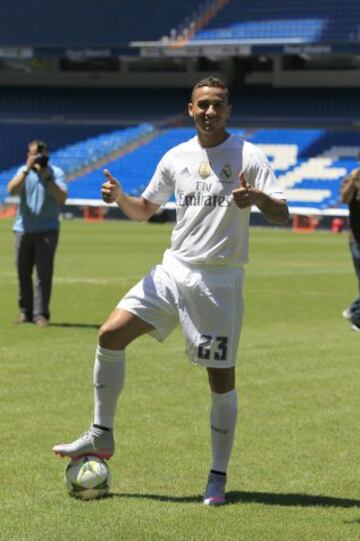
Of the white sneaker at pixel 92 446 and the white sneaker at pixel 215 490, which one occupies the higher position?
the white sneaker at pixel 92 446

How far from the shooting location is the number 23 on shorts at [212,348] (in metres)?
7.23

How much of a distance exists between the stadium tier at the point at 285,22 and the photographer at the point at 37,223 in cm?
3832

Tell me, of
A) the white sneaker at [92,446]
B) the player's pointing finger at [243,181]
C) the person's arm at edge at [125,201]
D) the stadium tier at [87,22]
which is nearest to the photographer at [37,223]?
the person's arm at edge at [125,201]

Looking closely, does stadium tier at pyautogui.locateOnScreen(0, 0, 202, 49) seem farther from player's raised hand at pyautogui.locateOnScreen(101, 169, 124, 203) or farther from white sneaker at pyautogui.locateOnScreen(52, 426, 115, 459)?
white sneaker at pyautogui.locateOnScreen(52, 426, 115, 459)

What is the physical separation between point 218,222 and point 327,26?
48448mm

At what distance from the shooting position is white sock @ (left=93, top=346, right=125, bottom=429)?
7.31 m

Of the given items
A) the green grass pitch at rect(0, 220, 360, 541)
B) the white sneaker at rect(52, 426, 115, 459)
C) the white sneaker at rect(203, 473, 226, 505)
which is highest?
the white sneaker at rect(52, 426, 115, 459)

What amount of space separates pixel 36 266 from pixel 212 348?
948 centimetres

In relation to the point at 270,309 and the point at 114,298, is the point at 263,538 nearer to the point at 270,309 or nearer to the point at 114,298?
the point at 270,309

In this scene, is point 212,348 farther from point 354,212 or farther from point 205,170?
point 354,212

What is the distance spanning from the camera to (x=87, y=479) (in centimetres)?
714

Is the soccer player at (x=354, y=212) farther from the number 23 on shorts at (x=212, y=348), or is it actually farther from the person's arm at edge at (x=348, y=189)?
the number 23 on shorts at (x=212, y=348)

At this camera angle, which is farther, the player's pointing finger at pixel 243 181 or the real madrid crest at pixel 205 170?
the real madrid crest at pixel 205 170

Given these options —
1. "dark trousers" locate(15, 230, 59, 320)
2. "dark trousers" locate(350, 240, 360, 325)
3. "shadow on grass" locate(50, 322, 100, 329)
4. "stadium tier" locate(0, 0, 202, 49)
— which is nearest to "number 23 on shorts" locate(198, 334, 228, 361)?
"dark trousers" locate(350, 240, 360, 325)
